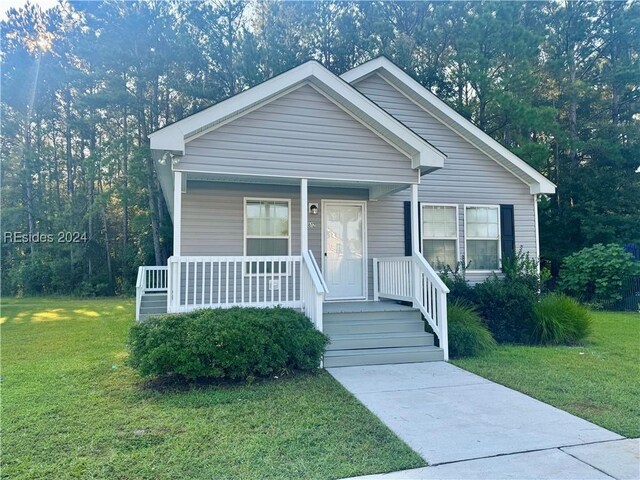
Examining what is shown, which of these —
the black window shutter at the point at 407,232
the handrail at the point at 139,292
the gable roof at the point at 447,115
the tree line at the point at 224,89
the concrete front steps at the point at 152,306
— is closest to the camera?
the concrete front steps at the point at 152,306

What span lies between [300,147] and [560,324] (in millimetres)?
5993

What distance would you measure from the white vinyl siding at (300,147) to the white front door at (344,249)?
5.82 ft

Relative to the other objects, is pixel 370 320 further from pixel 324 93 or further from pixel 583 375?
pixel 324 93

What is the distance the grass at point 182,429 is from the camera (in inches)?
127

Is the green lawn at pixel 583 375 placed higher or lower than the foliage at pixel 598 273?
lower

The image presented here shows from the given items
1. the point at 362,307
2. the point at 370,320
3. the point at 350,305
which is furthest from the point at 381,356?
the point at 350,305

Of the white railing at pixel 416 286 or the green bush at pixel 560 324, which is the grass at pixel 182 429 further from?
the green bush at pixel 560 324

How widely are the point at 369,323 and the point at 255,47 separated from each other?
16.6m

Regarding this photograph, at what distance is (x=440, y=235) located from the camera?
1006 centimetres

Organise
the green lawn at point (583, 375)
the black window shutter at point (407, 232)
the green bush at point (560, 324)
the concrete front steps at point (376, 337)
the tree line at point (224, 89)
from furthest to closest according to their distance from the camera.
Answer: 1. the tree line at point (224, 89)
2. the black window shutter at point (407, 232)
3. the green bush at point (560, 324)
4. the concrete front steps at point (376, 337)
5. the green lawn at point (583, 375)

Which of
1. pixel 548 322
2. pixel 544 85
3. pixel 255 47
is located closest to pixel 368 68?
pixel 548 322

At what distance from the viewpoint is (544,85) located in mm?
21203

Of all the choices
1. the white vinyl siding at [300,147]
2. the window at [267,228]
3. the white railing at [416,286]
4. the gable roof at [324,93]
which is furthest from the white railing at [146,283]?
the white railing at [416,286]

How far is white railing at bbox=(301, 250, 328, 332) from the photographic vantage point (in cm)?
639
